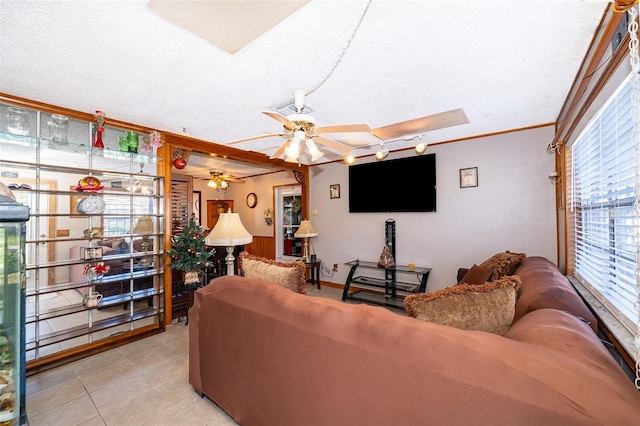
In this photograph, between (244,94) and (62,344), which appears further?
(62,344)

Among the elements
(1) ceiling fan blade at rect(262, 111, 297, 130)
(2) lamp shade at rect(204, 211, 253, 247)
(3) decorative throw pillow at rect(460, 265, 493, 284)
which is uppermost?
(1) ceiling fan blade at rect(262, 111, 297, 130)

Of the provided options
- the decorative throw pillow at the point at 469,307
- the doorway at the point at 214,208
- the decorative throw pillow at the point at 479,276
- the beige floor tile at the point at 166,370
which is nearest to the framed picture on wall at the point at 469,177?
the decorative throw pillow at the point at 479,276

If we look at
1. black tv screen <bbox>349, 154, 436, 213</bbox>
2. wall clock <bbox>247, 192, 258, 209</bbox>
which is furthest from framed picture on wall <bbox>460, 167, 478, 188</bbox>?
wall clock <bbox>247, 192, 258, 209</bbox>

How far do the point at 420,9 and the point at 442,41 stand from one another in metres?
0.34

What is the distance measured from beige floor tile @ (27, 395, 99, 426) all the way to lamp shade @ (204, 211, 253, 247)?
53.4 inches

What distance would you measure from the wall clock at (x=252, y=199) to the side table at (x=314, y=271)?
103 inches

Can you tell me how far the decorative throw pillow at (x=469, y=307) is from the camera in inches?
47.3

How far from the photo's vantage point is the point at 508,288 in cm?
134

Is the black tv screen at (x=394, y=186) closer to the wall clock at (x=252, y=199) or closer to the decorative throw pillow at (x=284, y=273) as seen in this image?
the decorative throw pillow at (x=284, y=273)

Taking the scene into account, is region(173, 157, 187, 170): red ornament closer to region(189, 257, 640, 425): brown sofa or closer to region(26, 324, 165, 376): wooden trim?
region(26, 324, 165, 376): wooden trim

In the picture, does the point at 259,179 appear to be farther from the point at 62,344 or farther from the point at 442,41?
the point at 442,41

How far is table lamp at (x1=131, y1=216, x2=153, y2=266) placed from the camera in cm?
298

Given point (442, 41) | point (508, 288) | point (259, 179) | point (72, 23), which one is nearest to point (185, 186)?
point (259, 179)

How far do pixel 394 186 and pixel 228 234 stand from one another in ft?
9.13
